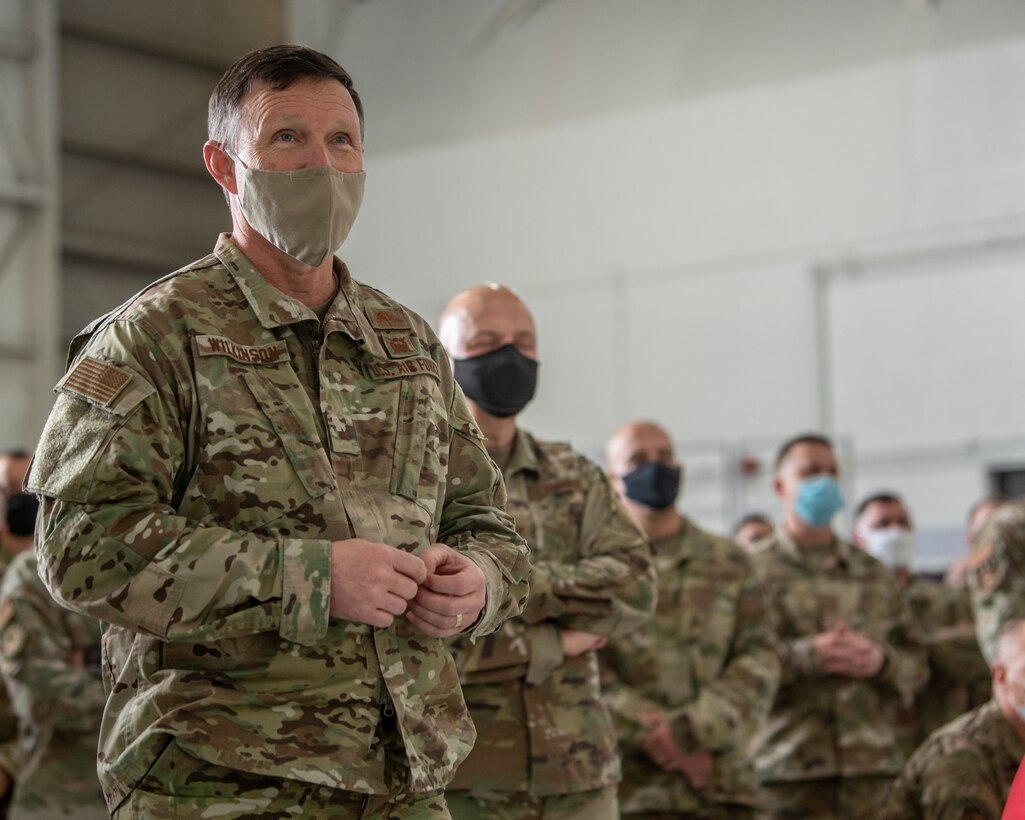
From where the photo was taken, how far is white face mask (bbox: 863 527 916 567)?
6902mm

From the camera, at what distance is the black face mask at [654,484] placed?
4.53 meters

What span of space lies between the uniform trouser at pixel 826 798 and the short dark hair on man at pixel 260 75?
3.92m

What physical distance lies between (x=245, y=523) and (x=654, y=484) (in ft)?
8.92

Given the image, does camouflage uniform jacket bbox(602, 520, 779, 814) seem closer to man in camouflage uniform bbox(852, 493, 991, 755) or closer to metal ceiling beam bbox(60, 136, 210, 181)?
man in camouflage uniform bbox(852, 493, 991, 755)

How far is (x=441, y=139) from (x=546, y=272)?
1.42 m

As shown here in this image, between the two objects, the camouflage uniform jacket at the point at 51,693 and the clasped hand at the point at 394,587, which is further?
the camouflage uniform jacket at the point at 51,693

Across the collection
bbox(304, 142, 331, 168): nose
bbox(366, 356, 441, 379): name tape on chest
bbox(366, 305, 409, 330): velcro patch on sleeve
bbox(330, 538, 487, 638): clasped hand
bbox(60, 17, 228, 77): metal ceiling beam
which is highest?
bbox(60, 17, 228, 77): metal ceiling beam

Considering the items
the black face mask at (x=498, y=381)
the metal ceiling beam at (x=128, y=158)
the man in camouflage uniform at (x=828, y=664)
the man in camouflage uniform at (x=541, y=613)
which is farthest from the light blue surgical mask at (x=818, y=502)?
the metal ceiling beam at (x=128, y=158)

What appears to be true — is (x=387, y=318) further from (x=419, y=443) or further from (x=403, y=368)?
(x=419, y=443)

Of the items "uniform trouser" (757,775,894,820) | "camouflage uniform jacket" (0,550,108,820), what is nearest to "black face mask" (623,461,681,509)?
"uniform trouser" (757,775,894,820)

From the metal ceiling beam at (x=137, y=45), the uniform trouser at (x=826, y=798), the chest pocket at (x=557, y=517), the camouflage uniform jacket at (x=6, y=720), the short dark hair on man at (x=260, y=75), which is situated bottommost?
the uniform trouser at (x=826, y=798)

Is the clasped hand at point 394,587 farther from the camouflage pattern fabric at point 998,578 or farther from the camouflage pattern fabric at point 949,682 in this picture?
the camouflage pattern fabric at point 949,682

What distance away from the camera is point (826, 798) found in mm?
5410

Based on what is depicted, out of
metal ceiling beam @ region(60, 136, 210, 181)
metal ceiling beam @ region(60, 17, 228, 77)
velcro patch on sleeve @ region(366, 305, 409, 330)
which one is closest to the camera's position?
velcro patch on sleeve @ region(366, 305, 409, 330)
